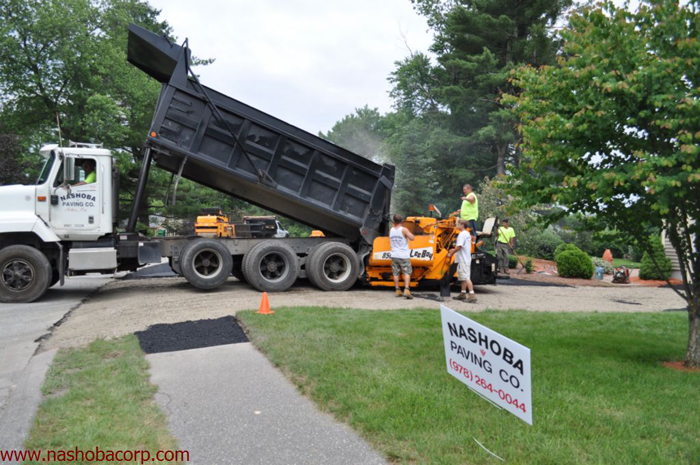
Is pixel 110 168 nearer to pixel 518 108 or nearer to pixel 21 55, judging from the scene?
pixel 518 108

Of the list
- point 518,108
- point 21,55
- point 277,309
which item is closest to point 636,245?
point 518,108

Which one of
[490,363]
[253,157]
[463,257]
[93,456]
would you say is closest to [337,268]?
[463,257]

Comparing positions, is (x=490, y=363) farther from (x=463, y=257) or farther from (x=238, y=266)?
(x=238, y=266)

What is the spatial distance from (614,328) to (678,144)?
11.1 feet

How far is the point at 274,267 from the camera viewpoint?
10.1 meters

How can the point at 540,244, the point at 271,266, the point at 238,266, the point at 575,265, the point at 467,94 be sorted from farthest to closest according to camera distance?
1. the point at 467,94
2. the point at 540,244
3. the point at 575,265
4. the point at 238,266
5. the point at 271,266

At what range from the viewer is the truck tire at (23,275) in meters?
8.73

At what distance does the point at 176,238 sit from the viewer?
A: 32.7 ft

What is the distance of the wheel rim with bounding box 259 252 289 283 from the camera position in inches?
396

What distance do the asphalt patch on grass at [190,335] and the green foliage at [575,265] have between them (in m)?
12.4

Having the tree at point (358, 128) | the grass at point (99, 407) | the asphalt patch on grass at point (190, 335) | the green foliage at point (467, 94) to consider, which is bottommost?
the grass at point (99, 407)

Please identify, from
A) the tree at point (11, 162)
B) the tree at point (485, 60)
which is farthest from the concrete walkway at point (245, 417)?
the tree at point (485, 60)

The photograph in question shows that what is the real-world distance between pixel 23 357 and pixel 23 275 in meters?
3.99

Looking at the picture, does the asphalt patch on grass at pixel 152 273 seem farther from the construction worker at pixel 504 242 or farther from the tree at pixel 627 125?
the tree at pixel 627 125
